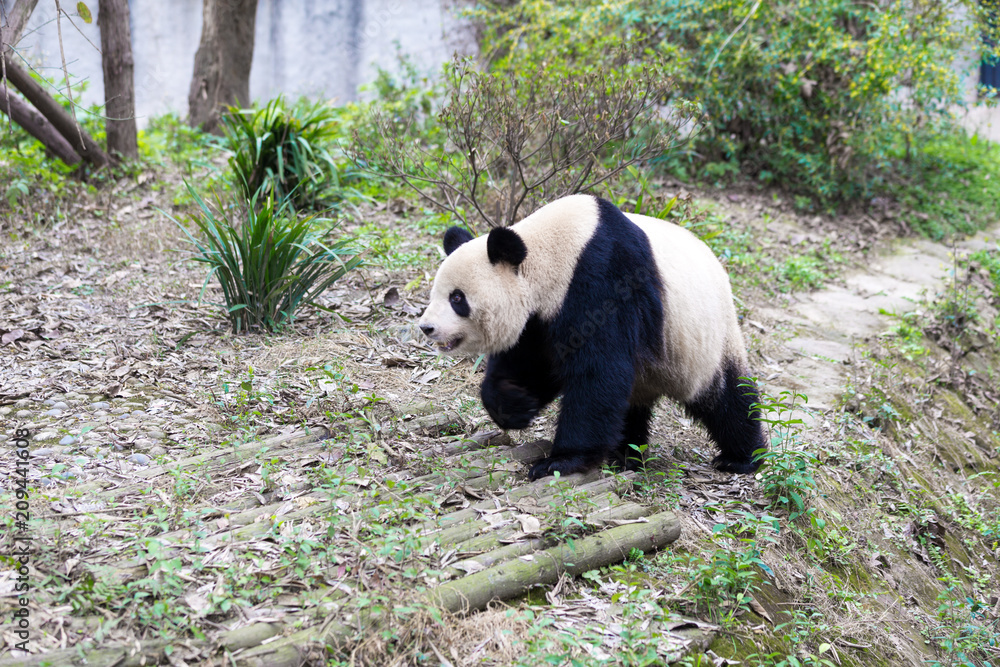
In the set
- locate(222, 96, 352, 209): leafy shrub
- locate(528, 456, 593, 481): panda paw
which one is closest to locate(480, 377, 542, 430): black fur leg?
locate(528, 456, 593, 481): panda paw

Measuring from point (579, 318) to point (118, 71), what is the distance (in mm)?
6327

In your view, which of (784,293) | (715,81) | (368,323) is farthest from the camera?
(715,81)

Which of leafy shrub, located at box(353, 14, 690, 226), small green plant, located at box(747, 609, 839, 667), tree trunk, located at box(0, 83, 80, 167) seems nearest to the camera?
small green plant, located at box(747, 609, 839, 667)

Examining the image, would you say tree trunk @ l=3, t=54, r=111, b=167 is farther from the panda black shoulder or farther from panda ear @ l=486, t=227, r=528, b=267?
A: the panda black shoulder

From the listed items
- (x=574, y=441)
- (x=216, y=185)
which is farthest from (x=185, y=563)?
(x=216, y=185)

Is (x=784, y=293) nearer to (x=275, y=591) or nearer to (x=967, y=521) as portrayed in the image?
(x=967, y=521)

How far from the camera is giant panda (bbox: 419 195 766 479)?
3328mm

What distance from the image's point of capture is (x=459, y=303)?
11.3 feet

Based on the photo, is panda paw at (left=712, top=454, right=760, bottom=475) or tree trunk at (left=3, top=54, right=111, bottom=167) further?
tree trunk at (left=3, top=54, right=111, bottom=167)

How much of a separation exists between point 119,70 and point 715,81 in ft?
20.2

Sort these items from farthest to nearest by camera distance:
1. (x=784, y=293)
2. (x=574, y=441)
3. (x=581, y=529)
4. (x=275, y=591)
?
1. (x=784, y=293)
2. (x=574, y=441)
3. (x=581, y=529)
4. (x=275, y=591)

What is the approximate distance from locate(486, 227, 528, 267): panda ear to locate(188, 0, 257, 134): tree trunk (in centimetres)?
659

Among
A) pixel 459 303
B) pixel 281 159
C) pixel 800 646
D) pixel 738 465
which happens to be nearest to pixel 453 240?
pixel 459 303

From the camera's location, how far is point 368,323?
5121 mm
